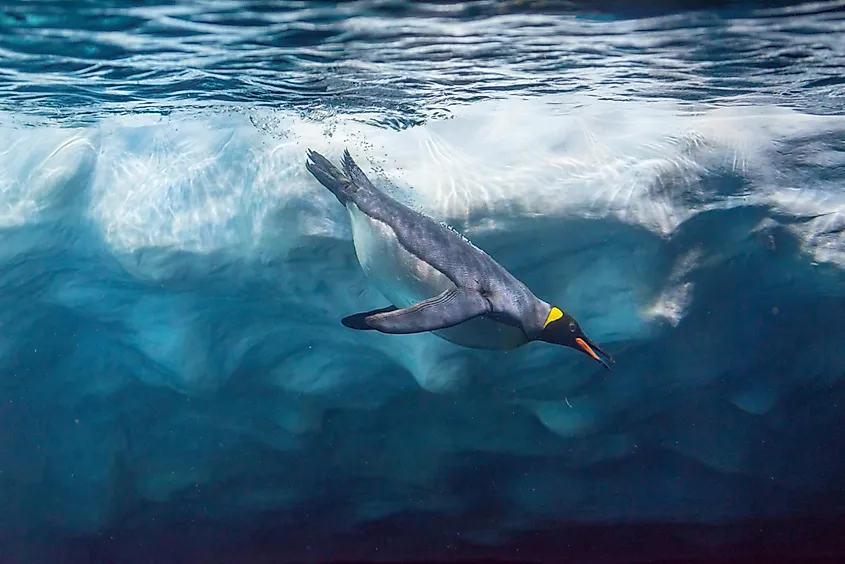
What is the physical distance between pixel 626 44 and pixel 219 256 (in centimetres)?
519

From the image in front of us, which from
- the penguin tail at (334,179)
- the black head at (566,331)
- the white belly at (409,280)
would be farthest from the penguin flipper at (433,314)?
the penguin tail at (334,179)

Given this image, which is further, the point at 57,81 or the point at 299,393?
the point at 299,393

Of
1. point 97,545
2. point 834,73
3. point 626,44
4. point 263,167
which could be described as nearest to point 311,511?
point 97,545

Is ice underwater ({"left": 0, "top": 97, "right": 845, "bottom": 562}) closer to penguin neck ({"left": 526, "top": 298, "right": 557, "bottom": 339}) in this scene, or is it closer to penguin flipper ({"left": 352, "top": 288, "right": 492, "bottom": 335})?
penguin neck ({"left": 526, "top": 298, "right": 557, "bottom": 339})

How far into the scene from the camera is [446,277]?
487 centimetres

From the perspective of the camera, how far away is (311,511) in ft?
28.6

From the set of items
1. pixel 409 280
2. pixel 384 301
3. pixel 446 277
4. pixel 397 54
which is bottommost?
pixel 384 301

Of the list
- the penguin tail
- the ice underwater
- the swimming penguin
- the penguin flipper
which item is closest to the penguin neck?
the swimming penguin

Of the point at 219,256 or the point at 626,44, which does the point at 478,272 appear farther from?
the point at 219,256

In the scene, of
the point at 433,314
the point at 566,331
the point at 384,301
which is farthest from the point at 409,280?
the point at 384,301

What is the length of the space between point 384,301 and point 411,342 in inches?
23.4

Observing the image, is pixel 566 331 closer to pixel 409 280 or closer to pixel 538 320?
pixel 538 320

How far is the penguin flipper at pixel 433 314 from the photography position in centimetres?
398

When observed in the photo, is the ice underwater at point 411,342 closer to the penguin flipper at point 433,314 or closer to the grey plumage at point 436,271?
the grey plumage at point 436,271
